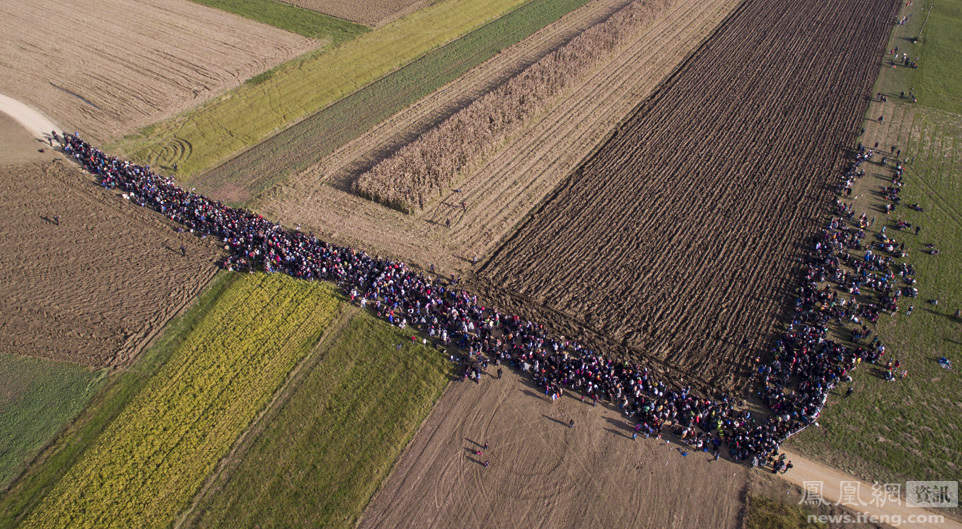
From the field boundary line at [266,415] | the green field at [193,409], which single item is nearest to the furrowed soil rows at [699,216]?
the field boundary line at [266,415]

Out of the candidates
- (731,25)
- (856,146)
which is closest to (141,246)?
(856,146)

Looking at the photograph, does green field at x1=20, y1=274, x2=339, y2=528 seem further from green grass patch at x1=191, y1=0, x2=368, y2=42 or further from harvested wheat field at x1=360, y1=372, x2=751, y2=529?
green grass patch at x1=191, y1=0, x2=368, y2=42

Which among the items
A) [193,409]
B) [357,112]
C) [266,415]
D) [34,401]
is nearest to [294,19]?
[357,112]

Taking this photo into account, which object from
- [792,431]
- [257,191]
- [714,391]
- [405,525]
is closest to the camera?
[405,525]

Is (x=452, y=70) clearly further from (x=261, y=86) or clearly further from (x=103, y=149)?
(x=103, y=149)

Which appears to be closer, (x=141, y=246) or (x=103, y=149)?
(x=141, y=246)

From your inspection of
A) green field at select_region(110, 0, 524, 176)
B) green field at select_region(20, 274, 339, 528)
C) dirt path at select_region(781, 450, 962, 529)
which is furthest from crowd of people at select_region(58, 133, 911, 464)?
green field at select_region(110, 0, 524, 176)

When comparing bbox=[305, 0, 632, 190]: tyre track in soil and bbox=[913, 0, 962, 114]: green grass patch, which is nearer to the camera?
→ bbox=[305, 0, 632, 190]: tyre track in soil
